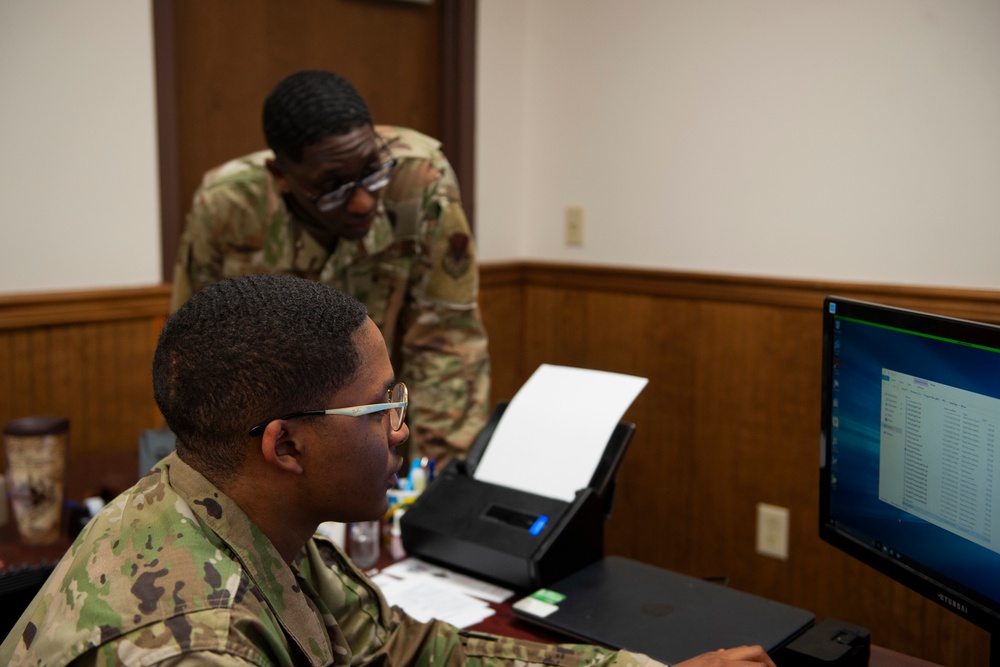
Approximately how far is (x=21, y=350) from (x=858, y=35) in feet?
7.06

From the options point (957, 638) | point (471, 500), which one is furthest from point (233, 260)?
point (957, 638)

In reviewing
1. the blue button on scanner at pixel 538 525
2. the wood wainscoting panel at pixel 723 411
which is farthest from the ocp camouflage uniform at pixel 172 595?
the wood wainscoting panel at pixel 723 411

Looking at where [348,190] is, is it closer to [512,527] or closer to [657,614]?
[512,527]

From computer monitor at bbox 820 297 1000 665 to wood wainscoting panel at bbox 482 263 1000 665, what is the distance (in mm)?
1199

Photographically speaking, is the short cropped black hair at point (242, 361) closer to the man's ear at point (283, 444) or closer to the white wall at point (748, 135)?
the man's ear at point (283, 444)

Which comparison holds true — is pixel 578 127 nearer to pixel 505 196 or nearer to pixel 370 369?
pixel 505 196

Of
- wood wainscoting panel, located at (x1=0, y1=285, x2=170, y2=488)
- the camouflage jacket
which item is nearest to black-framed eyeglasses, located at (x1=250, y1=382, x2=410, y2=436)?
the camouflage jacket

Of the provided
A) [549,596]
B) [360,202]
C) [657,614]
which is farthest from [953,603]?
[360,202]

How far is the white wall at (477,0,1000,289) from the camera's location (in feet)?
7.43

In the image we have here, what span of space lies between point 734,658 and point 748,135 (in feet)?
6.02

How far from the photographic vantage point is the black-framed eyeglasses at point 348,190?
68.5 inches

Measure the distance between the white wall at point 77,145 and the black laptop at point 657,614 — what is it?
1.55 m

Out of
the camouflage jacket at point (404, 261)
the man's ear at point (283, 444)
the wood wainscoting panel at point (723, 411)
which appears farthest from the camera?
the wood wainscoting panel at point (723, 411)

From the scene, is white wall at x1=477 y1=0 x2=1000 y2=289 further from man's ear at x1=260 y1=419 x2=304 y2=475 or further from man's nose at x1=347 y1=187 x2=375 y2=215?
man's ear at x1=260 y1=419 x2=304 y2=475
